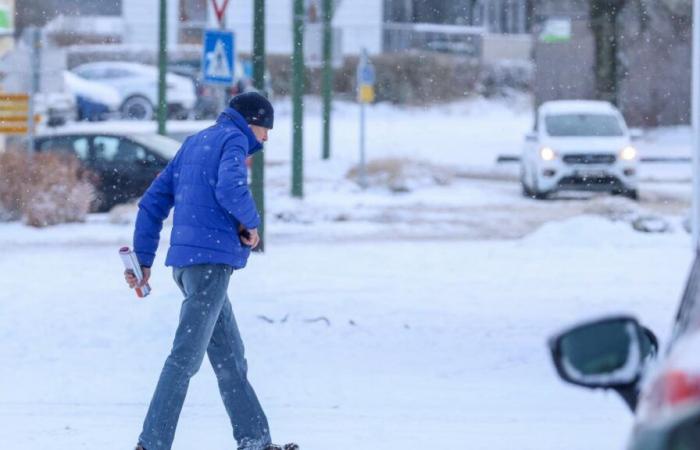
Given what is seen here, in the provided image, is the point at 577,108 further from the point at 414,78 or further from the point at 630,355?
the point at 414,78

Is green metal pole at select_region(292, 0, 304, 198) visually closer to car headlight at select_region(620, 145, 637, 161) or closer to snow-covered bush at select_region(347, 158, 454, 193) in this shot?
snow-covered bush at select_region(347, 158, 454, 193)

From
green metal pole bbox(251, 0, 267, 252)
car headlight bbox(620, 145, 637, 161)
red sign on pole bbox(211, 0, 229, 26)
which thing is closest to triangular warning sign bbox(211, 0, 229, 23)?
red sign on pole bbox(211, 0, 229, 26)

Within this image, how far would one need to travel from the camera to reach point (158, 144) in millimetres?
20875

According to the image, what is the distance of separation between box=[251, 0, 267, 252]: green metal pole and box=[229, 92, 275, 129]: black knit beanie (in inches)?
268

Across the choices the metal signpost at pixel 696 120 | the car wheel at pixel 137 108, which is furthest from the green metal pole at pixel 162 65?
the metal signpost at pixel 696 120

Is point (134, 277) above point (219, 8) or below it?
below

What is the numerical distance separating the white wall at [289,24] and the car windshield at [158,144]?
30847mm

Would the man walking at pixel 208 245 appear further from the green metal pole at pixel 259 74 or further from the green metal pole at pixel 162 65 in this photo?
the green metal pole at pixel 162 65

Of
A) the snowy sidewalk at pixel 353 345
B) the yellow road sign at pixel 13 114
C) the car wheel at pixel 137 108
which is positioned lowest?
the car wheel at pixel 137 108

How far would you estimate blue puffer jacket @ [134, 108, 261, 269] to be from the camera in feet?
19.9

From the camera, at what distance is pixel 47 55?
2262cm

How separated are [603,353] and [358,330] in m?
7.01

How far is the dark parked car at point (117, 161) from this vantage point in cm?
2033

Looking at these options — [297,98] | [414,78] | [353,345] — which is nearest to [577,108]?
[297,98]
